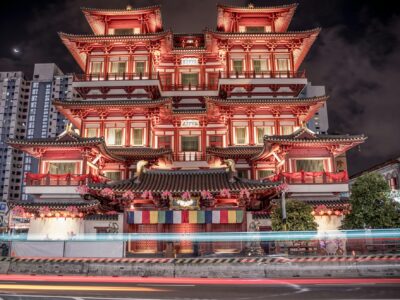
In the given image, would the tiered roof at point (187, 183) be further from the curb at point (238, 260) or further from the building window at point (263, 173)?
the building window at point (263, 173)

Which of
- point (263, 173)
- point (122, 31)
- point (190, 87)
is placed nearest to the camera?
point (263, 173)

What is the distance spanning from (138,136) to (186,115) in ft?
18.7

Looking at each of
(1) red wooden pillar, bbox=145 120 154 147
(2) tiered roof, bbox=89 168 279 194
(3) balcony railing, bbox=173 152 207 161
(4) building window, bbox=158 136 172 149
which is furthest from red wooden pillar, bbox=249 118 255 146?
(1) red wooden pillar, bbox=145 120 154 147

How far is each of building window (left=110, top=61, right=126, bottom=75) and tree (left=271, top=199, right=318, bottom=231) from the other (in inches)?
980

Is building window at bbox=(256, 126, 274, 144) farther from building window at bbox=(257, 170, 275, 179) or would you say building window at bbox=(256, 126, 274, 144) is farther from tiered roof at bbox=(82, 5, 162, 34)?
tiered roof at bbox=(82, 5, 162, 34)

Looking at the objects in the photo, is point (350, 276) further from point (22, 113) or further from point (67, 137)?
point (22, 113)

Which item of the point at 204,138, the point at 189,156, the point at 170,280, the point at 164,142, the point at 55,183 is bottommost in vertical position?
the point at 170,280

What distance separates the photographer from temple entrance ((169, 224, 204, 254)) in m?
24.5

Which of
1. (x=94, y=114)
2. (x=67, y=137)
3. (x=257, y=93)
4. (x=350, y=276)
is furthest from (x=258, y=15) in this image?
(x=350, y=276)

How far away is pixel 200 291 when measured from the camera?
1347 centimetres

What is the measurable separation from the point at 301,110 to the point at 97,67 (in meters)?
23.5

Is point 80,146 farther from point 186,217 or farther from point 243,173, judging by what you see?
point 243,173

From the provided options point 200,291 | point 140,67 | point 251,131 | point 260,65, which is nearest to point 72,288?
point 200,291

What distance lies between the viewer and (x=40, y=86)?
414 ft
